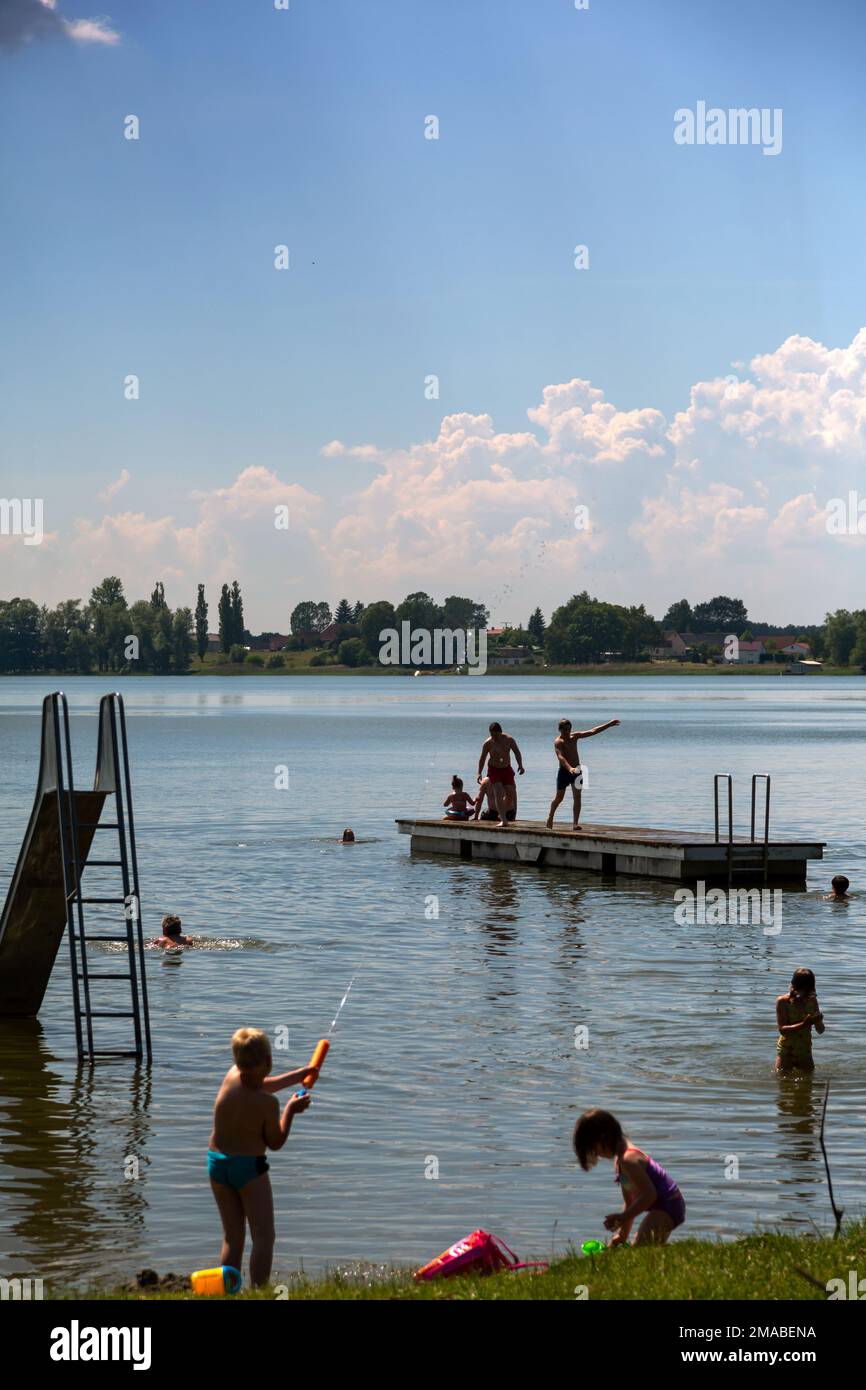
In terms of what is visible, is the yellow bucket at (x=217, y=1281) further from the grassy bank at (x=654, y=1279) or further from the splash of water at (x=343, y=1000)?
the splash of water at (x=343, y=1000)

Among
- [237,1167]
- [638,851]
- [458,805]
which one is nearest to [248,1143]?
[237,1167]

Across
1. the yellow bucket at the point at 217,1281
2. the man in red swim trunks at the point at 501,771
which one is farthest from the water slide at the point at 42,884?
the man in red swim trunks at the point at 501,771

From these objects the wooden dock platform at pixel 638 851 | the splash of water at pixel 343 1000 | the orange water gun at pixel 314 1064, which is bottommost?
the splash of water at pixel 343 1000

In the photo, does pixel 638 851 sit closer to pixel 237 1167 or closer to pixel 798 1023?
pixel 798 1023

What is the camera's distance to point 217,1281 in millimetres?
9719

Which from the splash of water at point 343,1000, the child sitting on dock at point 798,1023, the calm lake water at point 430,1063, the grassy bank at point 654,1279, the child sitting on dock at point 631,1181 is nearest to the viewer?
the grassy bank at point 654,1279

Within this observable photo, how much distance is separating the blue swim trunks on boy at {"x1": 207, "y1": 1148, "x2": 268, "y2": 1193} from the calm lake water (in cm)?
150

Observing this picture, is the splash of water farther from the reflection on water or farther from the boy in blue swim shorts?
the boy in blue swim shorts

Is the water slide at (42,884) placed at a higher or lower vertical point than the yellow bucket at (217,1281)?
higher

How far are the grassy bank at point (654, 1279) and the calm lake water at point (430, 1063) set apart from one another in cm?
156

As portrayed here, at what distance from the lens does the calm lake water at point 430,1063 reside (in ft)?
39.8
